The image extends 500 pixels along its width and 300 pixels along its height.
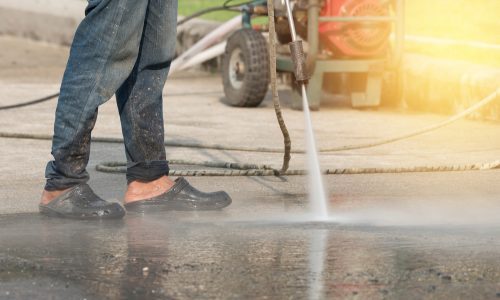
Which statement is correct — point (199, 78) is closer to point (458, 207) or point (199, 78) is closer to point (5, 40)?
point (5, 40)

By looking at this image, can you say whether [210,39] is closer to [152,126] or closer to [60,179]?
[152,126]

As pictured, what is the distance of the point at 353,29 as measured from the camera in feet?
28.1

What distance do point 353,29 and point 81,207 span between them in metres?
4.25

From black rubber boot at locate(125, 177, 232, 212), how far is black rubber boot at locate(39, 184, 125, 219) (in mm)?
182

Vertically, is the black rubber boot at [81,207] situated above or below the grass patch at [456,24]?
below

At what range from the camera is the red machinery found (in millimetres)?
8523

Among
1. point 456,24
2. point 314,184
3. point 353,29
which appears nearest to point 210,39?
point 353,29

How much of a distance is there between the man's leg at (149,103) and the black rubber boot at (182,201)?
0.11 feet

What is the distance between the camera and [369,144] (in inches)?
258

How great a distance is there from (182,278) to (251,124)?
4.22 metres

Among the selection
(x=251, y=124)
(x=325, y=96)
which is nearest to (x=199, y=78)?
(x=325, y=96)

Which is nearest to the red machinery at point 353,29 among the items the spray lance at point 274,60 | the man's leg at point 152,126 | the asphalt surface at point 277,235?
the asphalt surface at point 277,235

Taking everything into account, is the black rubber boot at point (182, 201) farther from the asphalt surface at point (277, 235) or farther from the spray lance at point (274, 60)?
the spray lance at point (274, 60)

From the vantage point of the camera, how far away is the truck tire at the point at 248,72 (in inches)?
340
